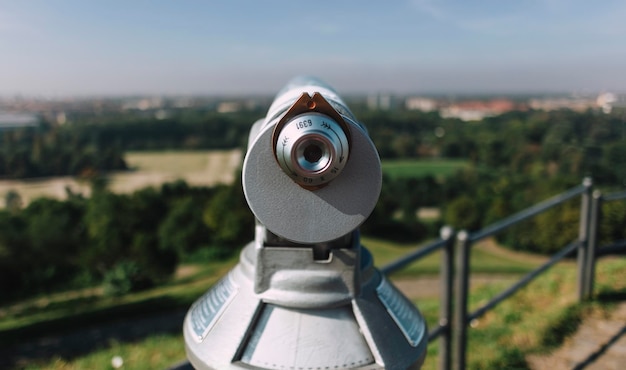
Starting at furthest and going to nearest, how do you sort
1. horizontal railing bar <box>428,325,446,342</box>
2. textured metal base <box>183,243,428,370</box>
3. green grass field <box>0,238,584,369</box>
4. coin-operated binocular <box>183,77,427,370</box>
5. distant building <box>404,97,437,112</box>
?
1. distant building <box>404,97,437,112</box>
2. green grass field <box>0,238,584,369</box>
3. horizontal railing bar <box>428,325,446,342</box>
4. textured metal base <box>183,243,428,370</box>
5. coin-operated binocular <box>183,77,427,370</box>

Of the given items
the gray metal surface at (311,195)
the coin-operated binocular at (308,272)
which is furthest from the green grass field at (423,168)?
the gray metal surface at (311,195)

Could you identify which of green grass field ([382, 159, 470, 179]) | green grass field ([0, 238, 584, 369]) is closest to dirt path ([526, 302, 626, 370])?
green grass field ([0, 238, 584, 369])

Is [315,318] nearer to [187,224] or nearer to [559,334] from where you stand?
[559,334]

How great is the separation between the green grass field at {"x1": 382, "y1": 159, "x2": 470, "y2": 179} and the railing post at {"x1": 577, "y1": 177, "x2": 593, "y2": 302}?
23.8m

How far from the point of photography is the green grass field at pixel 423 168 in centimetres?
2877

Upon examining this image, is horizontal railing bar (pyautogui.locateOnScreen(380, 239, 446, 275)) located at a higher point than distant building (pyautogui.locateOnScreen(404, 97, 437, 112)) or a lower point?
lower

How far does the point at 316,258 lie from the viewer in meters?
1.17

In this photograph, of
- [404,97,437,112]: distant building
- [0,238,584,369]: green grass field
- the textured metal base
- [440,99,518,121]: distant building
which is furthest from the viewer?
[404,97,437,112]: distant building

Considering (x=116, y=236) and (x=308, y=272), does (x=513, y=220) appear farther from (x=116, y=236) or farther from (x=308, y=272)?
(x=116, y=236)

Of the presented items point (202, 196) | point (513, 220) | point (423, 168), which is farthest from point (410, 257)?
point (423, 168)

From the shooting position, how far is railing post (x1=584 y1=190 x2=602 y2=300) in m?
3.93

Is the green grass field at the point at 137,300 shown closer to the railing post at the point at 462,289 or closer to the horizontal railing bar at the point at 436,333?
the railing post at the point at 462,289

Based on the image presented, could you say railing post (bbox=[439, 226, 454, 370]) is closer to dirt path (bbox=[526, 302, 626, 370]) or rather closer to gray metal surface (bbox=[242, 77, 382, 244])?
dirt path (bbox=[526, 302, 626, 370])

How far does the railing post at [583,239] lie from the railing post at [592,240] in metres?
0.02
